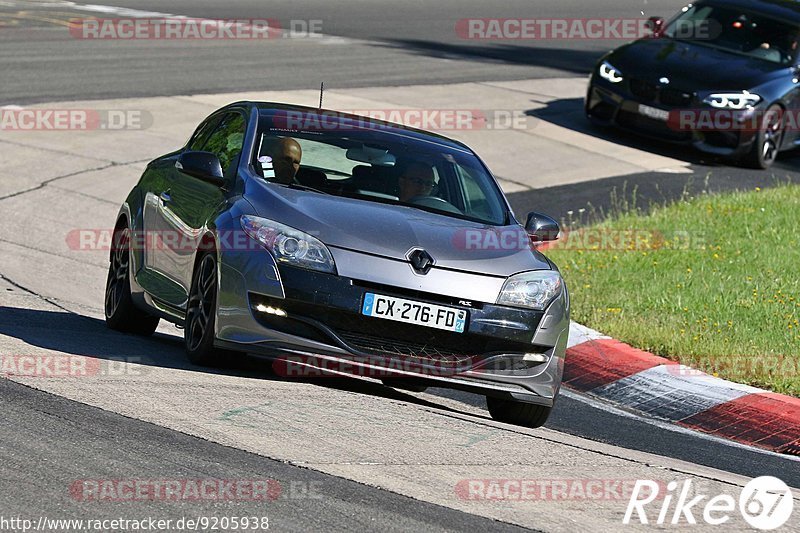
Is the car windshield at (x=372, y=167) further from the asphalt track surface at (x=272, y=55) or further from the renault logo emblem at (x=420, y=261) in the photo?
the asphalt track surface at (x=272, y=55)

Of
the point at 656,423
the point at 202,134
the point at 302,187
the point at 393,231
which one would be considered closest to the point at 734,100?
the point at 656,423

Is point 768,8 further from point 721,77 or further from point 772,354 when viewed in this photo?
point 772,354

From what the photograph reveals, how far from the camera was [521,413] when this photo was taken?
8.06m

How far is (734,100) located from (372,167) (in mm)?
11117

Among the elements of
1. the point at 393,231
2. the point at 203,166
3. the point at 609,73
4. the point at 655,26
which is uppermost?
the point at 203,166

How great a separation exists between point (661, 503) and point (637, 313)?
545 centimetres

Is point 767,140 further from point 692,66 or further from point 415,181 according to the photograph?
point 415,181

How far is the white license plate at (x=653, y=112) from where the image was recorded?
1870 centimetres

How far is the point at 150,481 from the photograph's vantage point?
17.9ft

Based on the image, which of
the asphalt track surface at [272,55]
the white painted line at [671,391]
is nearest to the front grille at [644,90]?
the asphalt track surface at [272,55]

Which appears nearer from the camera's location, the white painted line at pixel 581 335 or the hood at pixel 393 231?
the hood at pixel 393 231

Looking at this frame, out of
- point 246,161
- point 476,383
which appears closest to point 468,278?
point 476,383

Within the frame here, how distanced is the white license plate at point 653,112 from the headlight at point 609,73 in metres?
0.51

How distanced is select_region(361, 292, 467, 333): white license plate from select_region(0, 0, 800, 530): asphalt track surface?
85 cm
